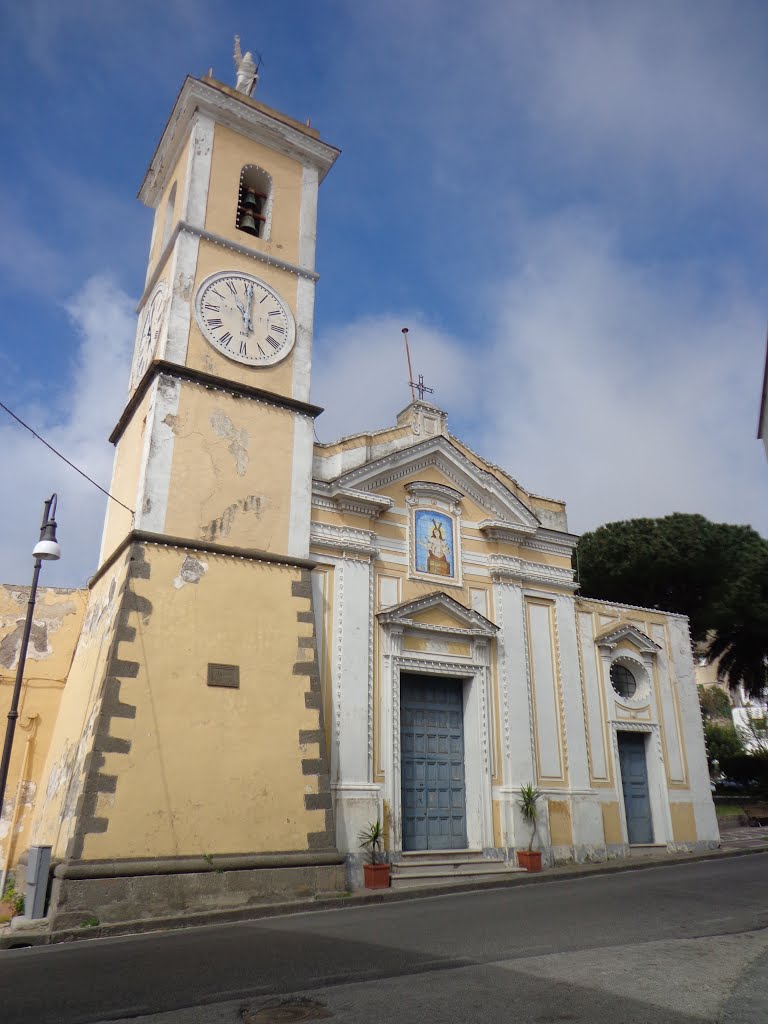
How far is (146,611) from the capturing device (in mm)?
11383

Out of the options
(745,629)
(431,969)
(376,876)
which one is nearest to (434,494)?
(376,876)

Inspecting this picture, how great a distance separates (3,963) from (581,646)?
42.4 feet

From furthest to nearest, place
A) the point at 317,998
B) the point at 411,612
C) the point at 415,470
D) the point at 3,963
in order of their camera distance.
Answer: the point at 415,470
the point at 411,612
the point at 3,963
the point at 317,998

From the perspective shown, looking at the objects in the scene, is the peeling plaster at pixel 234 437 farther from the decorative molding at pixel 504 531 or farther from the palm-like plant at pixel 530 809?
the palm-like plant at pixel 530 809

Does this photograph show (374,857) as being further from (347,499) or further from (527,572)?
(527,572)

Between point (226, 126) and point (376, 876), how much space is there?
14.4 metres

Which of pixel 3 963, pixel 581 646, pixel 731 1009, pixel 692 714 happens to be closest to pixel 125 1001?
pixel 3 963

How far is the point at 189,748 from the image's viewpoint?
427 inches

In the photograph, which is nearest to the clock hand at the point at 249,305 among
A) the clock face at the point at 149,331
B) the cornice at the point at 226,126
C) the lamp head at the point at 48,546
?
the clock face at the point at 149,331

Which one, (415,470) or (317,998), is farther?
(415,470)

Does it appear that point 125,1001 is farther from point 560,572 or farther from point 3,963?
point 560,572

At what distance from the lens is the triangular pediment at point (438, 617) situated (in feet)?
48.2

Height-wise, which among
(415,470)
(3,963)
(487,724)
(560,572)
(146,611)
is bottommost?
(3,963)

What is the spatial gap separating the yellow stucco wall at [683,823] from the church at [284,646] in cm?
5
